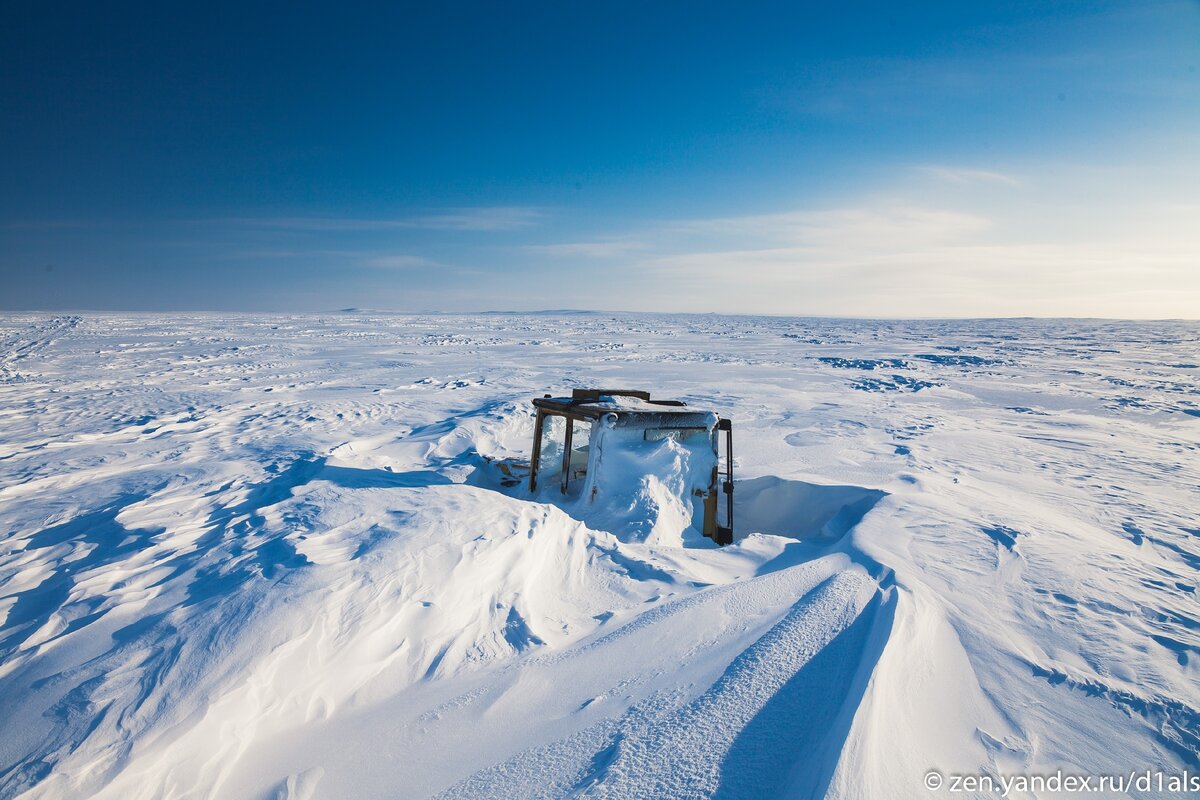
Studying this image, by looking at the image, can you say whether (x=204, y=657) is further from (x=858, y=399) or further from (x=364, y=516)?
(x=858, y=399)

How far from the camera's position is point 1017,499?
5.47 m

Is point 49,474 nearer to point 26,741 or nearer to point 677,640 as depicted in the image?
point 26,741

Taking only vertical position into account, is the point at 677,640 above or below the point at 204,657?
below

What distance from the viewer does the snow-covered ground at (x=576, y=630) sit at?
80.9 inches

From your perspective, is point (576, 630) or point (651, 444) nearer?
point (576, 630)

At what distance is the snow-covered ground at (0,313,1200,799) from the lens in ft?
6.74

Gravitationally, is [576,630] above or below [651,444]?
below

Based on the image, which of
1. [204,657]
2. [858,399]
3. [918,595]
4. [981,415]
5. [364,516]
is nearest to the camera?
[204,657]

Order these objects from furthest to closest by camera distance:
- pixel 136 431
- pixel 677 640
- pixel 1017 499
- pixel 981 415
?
1. pixel 981 415
2. pixel 136 431
3. pixel 1017 499
4. pixel 677 640

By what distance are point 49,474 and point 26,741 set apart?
5.37 m

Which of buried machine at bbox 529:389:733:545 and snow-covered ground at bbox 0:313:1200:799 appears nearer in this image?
snow-covered ground at bbox 0:313:1200:799

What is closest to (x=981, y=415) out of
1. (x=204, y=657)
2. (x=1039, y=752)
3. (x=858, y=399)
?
(x=858, y=399)

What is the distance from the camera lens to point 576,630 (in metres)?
3.04

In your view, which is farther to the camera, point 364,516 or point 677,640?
point 364,516
